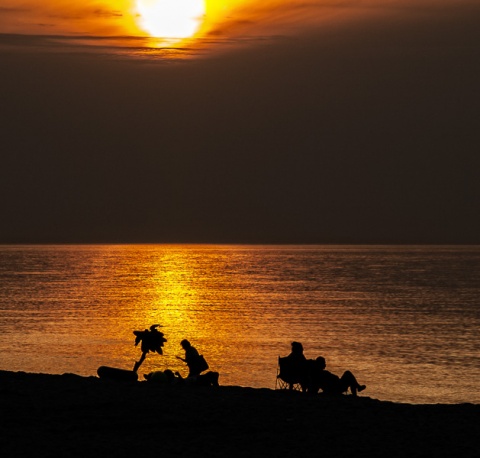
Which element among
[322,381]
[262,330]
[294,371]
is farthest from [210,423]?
[262,330]

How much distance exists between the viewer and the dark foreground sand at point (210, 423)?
11.8 metres

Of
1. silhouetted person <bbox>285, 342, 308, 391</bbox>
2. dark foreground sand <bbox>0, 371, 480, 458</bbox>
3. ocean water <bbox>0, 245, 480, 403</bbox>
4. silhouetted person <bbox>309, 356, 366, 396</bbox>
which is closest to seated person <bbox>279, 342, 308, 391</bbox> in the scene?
silhouetted person <bbox>285, 342, 308, 391</bbox>

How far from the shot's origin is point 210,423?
43.8 ft

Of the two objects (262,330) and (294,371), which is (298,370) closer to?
(294,371)

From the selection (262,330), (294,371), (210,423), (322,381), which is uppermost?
(262,330)

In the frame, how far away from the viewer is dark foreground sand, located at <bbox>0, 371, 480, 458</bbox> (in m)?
11.8

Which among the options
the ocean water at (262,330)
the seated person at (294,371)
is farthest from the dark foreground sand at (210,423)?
the ocean water at (262,330)

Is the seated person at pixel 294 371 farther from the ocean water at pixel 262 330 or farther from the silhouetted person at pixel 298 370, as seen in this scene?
the ocean water at pixel 262 330

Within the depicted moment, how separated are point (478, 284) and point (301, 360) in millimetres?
129836

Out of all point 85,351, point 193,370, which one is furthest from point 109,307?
point 193,370

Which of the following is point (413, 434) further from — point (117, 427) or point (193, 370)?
point (193, 370)

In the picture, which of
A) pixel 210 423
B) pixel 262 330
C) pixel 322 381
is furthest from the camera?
pixel 262 330

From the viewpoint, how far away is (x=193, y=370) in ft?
63.7

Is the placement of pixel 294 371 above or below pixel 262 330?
below
